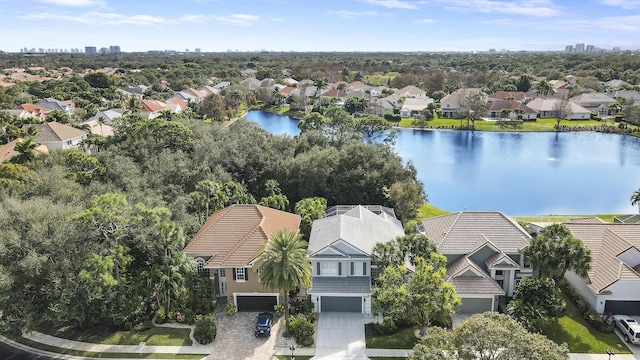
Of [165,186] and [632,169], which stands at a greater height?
[165,186]

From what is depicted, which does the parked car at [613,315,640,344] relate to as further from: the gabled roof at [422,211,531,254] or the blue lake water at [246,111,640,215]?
the blue lake water at [246,111,640,215]

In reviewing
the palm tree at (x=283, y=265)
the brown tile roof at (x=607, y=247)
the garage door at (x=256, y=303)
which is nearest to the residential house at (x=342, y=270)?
the garage door at (x=256, y=303)

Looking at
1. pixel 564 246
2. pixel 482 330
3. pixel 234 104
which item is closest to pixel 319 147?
A: pixel 564 246

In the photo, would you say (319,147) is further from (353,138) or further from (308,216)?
(308,216)

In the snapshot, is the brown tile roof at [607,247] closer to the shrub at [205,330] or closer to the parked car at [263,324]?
the parked car at [263,324]

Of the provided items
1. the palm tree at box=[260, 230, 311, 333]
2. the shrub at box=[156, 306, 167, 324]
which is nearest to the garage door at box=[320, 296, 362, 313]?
the palm tree at box=[260, 230, 311, 333]

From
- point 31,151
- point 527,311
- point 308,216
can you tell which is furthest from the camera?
point 31,151
